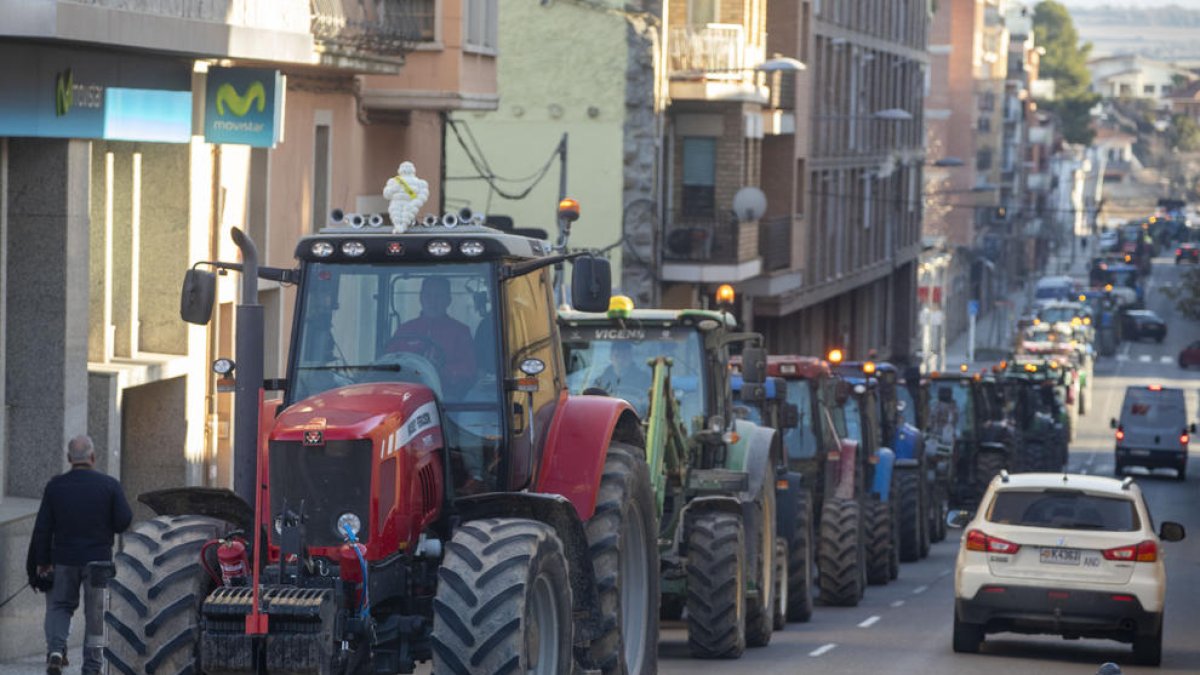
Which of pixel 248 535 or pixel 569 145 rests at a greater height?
pixel 569 145

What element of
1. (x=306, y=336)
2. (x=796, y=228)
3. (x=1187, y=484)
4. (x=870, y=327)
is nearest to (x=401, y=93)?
(x=306, y=336)

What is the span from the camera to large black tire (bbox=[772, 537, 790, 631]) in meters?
22.6

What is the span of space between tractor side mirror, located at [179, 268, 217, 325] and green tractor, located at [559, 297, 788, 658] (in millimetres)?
6073

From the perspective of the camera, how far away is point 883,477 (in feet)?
100

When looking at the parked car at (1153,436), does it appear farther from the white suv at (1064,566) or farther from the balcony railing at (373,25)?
the white suv at (1064,566)

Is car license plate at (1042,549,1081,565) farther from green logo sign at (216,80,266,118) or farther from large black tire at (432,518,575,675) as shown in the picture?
large black tire at (432,518,575,675)

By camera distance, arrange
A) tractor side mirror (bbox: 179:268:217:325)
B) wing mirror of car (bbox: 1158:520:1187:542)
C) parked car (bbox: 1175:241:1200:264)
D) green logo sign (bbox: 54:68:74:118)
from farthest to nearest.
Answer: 1. parked car (bbox: 1175:241:1200:264)
2. wing mirror of car (bbox: 1158:520:1187:542)
3. green logo sign (bbox: 54:68:74:118)
4. tractor side mirror (bbox: 179:268:217:325)

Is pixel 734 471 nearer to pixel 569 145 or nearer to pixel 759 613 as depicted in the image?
pixel 759 613

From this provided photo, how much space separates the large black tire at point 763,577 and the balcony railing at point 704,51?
75.8ft

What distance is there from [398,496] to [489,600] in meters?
0.80

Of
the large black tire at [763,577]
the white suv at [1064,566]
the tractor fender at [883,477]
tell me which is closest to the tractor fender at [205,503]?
the large black tire at [763,577]

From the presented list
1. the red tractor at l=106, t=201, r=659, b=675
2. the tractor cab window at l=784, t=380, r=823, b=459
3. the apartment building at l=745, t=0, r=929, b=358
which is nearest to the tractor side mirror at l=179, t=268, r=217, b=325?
the red tractor at l=106, t=201, r=659, b=675

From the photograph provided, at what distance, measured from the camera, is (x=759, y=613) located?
66.8 feet

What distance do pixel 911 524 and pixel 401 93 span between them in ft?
32.9
